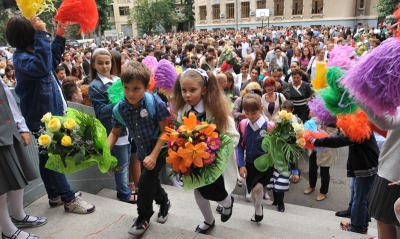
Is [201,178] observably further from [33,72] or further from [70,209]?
[33,72]

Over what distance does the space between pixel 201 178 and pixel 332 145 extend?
1.54 metres

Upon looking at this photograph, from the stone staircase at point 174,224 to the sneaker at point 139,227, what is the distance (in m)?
0.06

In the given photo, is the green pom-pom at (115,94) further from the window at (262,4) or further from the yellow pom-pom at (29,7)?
the window at (262,4)

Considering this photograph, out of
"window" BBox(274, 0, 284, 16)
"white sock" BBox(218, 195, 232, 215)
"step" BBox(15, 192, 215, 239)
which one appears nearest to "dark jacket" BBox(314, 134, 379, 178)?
"white sock" BBox(218, 195, 232, 215)

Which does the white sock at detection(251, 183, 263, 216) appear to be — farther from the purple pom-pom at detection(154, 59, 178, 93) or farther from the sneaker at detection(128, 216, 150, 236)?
the purple pom-pom at detection(154, 59, 178, 93)

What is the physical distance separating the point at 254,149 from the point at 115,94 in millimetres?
1687

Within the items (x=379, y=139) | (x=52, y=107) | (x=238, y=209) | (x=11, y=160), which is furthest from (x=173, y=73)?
(x=379, y=139)

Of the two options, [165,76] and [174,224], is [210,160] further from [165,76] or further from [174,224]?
[165,76]

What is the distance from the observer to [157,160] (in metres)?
2.78

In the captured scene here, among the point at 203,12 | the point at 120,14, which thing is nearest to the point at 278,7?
the point at 203,12

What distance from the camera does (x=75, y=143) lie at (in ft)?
8.50

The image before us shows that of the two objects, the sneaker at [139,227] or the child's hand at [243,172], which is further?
the child's hand at [243,172]

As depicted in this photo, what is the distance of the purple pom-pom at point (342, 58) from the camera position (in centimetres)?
253

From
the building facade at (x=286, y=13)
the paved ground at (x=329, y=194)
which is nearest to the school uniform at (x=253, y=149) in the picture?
the paved ground at (x=329, y=194)
